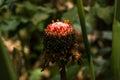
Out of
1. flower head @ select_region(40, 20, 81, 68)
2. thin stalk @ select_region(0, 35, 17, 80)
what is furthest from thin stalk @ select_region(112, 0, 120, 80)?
thin stalk @ select_region(0, 35, 17, 80)

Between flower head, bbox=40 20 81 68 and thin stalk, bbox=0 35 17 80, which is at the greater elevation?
thin stalk, bbox=0 35 17 80

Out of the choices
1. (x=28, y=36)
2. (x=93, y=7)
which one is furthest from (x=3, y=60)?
(x=28, y=36)

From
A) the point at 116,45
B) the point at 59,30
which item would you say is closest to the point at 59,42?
the point at 59,30

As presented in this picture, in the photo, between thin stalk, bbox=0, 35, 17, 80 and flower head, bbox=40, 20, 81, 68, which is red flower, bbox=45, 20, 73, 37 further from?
thin stalk, bbox=0, 35, 17, 80

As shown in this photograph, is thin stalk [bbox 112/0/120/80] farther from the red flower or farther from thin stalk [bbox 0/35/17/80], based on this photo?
thin stalk [bbox 0/35/17/80]

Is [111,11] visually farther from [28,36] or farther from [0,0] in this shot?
[28,36]

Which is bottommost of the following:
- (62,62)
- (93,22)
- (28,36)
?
(28,36)

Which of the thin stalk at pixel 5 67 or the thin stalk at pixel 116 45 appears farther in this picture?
the thin stalk at pixel 116 45

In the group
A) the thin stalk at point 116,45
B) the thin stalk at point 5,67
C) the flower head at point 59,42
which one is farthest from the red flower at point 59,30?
the thin stalk at point 5,67

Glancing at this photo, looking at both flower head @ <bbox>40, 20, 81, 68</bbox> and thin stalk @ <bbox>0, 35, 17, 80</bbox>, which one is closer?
thin stalk @ <bbox>0, 35, 17, 80</bbox>

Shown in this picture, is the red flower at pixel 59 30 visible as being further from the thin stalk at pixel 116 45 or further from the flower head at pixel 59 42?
the thin stalk at pixel 116 45

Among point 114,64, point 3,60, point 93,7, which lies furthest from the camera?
point 93,7
